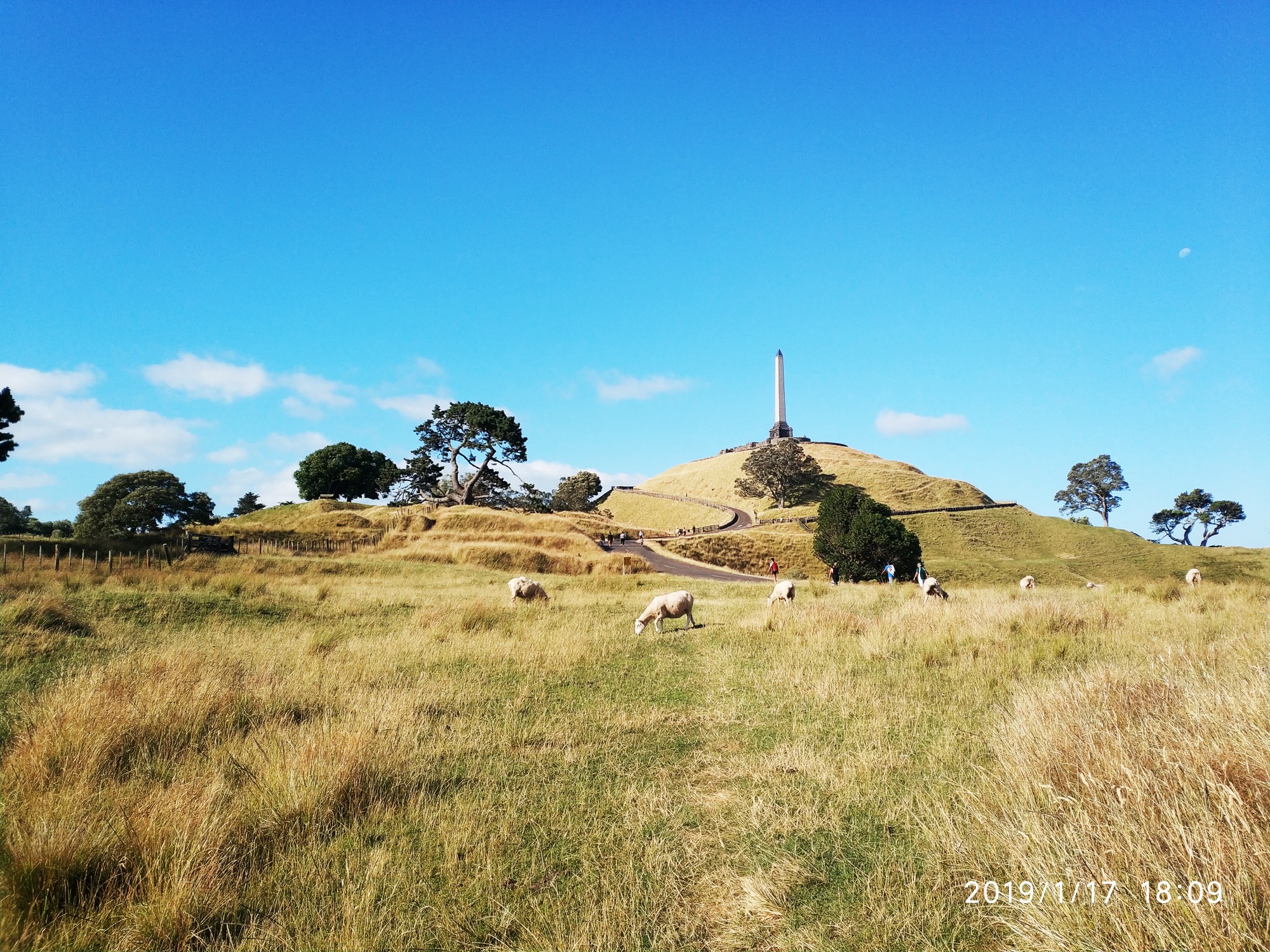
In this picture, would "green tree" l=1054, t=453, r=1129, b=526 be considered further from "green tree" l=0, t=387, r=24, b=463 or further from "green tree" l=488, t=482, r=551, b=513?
"green tree" l=0, t=387, r=24, b=463

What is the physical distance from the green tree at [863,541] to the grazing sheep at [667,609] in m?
27.1

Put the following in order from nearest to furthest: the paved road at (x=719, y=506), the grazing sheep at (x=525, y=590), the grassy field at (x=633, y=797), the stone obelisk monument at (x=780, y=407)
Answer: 1. the grassy field at (x=633, y=797)
2. the grazing sheep at (x=525, y=590)
3. the paved road at (x=719, y=506)
4. the stone obelisk monument at (x=780, y=407)

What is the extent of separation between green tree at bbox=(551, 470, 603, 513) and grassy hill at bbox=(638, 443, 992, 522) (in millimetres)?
15660

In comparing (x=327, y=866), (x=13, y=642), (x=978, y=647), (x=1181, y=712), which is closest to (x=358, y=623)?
(x=13, y=642)

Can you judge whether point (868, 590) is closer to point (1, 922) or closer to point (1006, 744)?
point (1006, 744)

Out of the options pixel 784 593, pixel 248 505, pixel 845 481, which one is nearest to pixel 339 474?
pixel 248 505

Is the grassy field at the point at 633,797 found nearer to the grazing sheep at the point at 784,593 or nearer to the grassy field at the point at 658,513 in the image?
the grazing sheep at the point at 784,593

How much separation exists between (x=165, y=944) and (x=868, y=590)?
26013mm

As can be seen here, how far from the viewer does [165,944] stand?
3.95 m

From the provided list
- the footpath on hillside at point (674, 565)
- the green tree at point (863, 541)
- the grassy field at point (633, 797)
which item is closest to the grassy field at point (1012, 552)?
the footpath on hillside at point (674, 565)

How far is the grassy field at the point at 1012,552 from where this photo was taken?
54594 mm

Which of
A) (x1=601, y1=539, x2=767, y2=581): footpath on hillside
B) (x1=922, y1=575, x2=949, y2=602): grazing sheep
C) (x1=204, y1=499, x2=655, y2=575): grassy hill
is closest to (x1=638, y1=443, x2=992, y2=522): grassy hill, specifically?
(x1=601, y1=539, x2=767, y2=581): footpath on hillside

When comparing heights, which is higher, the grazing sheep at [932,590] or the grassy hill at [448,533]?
the grassy hill at [448,533]

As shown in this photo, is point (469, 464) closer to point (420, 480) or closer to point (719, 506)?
point (420, 480)
